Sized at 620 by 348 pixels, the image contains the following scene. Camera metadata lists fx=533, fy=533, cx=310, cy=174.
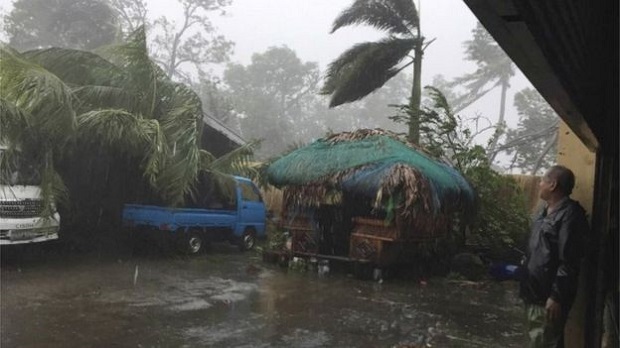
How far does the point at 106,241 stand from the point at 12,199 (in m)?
3.25

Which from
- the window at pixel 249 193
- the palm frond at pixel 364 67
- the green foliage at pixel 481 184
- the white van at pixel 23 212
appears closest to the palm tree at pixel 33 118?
the white van at pixel 23 212

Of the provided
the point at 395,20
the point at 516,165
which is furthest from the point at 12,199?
the point at 516,165

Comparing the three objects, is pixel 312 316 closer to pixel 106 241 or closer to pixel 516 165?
pixel 106 241

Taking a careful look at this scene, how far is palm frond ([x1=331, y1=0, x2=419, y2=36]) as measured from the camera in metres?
15.0

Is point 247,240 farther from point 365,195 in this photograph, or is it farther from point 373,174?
point 373,174

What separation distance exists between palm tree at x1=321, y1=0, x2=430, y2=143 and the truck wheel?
4.54 meters

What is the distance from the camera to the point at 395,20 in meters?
15.0

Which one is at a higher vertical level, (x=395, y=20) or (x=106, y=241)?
(x=395, y=20)

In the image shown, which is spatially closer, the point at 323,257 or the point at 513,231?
the point at 323,257

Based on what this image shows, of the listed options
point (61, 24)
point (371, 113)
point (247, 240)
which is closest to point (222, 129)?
point (247, 240)

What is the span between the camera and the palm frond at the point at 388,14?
49.2 ft

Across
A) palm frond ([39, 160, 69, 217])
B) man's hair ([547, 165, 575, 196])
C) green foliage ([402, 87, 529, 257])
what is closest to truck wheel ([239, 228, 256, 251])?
palm frond ([39, 160, 69, 217])

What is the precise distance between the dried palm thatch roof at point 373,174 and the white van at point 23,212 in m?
4.25

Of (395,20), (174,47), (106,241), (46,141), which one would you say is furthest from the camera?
(174,47)
